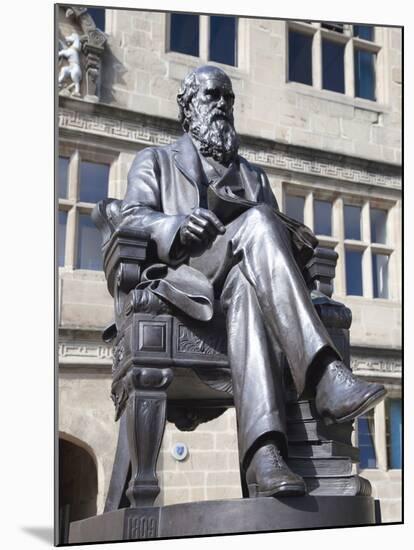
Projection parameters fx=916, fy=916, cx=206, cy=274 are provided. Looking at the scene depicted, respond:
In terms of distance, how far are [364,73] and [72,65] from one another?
10.6 ft

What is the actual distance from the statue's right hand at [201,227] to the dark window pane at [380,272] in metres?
6.48

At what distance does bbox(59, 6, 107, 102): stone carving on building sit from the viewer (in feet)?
25.2

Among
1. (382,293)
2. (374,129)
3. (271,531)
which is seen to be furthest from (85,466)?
(271,531)

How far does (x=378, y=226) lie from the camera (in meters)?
9.12

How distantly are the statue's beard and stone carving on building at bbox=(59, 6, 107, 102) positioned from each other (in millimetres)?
4903

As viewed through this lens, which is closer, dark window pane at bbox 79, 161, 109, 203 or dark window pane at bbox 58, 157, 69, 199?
dark window pane at bbox 58, 157, 69, 199

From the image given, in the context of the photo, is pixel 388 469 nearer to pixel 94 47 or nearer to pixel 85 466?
pixel 85 466

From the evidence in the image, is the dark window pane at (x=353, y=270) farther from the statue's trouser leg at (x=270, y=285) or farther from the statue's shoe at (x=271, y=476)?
the statue's shoe at (x=271, y=476)

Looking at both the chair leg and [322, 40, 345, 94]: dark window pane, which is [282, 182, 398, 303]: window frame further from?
the chair leg

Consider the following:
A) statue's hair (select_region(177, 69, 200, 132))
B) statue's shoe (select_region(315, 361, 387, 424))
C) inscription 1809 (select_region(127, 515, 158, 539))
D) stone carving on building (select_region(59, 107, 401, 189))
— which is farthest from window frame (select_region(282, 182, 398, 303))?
inscription 1809 (select_region(127, 515, 158, 539))

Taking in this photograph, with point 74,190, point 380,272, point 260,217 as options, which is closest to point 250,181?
point 260,217

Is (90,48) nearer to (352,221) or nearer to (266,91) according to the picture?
Result: (266,91)

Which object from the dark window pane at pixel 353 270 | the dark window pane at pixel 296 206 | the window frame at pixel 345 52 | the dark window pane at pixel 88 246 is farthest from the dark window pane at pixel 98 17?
the dark window pane at pixel 353 270

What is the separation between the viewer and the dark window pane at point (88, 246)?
7.33 meters
